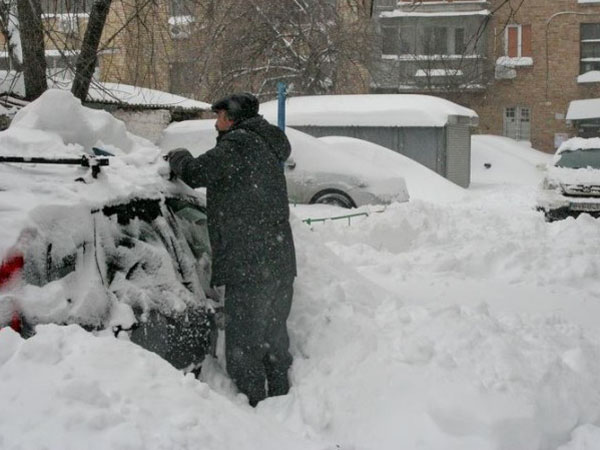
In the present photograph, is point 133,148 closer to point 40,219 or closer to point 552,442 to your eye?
point 40,219

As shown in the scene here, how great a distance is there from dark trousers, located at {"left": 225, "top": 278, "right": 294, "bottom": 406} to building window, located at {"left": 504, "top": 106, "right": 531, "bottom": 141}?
31.9 m

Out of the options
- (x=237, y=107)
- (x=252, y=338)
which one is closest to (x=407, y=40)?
(x=237, y=107)

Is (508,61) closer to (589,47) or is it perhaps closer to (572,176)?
→ (589,47)

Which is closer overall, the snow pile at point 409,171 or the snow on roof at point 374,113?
the snow pile at point 409,171

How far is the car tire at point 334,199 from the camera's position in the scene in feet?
38.6

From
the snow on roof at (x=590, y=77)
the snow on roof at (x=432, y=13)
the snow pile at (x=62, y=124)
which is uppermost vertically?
the snow on roof at (x=432, y=13)

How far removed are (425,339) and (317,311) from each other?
758 mm

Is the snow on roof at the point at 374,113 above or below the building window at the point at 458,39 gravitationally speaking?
below

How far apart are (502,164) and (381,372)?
21.7 metres

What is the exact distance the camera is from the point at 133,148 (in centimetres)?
473

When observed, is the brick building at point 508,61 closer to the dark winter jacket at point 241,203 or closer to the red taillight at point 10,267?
the dark winter jacket at point 241,203

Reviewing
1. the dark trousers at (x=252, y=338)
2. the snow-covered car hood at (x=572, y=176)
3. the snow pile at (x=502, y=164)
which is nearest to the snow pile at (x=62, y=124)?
the dark trousers at (x=252, y=338)

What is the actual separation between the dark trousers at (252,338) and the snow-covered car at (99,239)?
5.4 inches

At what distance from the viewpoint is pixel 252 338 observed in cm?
412
